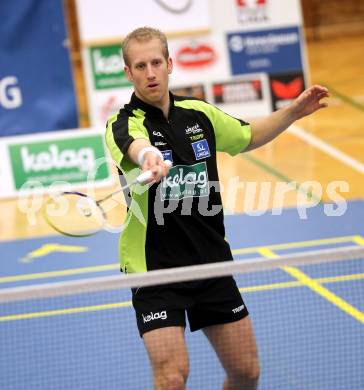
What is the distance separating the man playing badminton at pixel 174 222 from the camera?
14.9ft

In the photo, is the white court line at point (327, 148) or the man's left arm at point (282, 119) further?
the white court line at point (327, 148)

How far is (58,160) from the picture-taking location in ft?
38.0

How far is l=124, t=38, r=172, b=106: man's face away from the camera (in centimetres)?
454

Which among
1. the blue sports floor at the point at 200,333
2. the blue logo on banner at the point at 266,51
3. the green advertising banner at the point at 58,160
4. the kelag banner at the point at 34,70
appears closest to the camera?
the blue sports floor at the point at 200,333

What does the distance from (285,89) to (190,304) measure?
31.1 ft

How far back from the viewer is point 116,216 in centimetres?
1016

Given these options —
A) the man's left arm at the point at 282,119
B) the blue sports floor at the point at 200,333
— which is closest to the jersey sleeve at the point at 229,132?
the man's left arm at the point at 282,119

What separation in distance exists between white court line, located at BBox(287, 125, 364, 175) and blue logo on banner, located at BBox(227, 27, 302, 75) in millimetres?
991

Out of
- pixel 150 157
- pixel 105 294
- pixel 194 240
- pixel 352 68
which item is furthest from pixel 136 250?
pixel 352 68

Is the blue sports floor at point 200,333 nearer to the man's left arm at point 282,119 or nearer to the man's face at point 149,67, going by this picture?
the man's left arm at point 282,119

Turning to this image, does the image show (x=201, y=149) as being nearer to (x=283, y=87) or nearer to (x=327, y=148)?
(x=327, y=148)

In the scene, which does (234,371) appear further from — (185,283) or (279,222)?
(279,222)

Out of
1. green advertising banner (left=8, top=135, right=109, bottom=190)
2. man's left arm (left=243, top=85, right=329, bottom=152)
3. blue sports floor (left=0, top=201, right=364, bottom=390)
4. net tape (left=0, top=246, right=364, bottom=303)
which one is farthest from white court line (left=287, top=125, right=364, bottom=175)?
net tape (left=0, top=246, right=364, bottom=303)

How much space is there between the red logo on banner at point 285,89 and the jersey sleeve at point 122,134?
9203 mm
